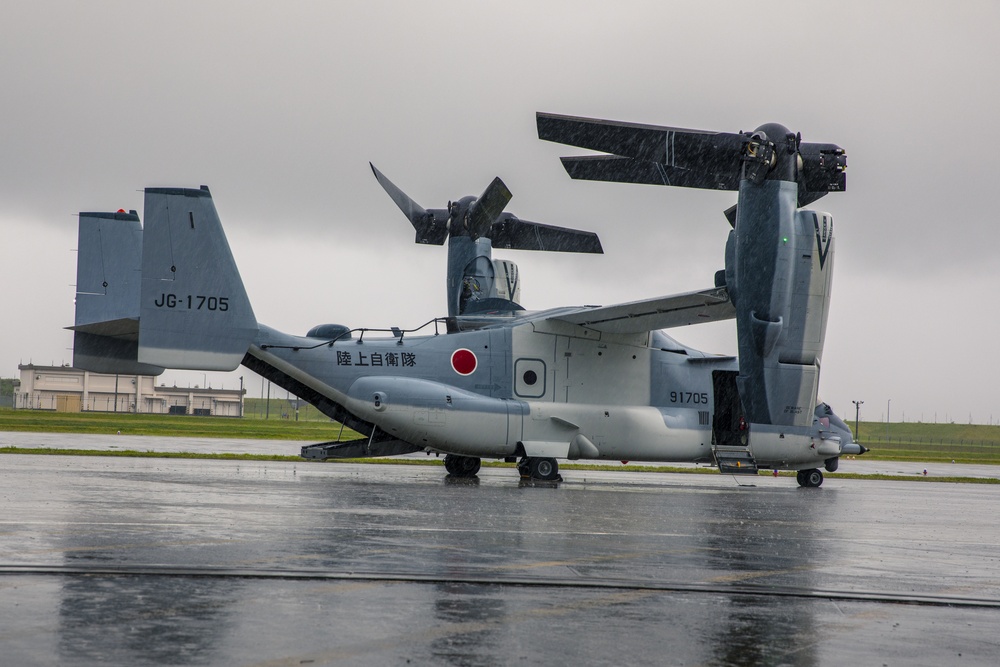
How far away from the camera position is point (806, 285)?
2097 centimetres

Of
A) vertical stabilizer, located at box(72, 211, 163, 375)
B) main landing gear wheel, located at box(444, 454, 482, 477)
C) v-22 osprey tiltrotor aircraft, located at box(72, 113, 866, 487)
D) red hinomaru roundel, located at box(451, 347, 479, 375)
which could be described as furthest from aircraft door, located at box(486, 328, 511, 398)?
vertical stabilizer, located at box(72, 211, 163, 375)

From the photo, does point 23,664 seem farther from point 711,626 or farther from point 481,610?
point 711,626

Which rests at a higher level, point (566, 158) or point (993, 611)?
point (566, 158)

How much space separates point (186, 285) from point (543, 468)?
366 inches

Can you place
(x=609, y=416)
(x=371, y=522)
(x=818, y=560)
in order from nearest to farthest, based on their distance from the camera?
(x=818, y=560) → (x=371, y=522) → (x=609, y=416)

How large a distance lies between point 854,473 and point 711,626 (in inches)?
1140

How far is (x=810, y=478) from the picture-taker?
2623cm

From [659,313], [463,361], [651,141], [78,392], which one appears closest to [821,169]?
[651,141]

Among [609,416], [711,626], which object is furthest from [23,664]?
[609,416]

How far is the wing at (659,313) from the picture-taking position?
21.8 m

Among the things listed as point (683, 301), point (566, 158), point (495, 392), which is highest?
point (566, 158)

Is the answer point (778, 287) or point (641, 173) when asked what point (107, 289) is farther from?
point (778, 287)

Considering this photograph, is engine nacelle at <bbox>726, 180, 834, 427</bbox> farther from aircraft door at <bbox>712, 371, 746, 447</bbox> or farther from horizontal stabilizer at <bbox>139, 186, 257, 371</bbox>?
horizontal stabilizer at <bbox>139, 186, 257, 371</bbox>

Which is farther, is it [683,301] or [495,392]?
[495,392]
